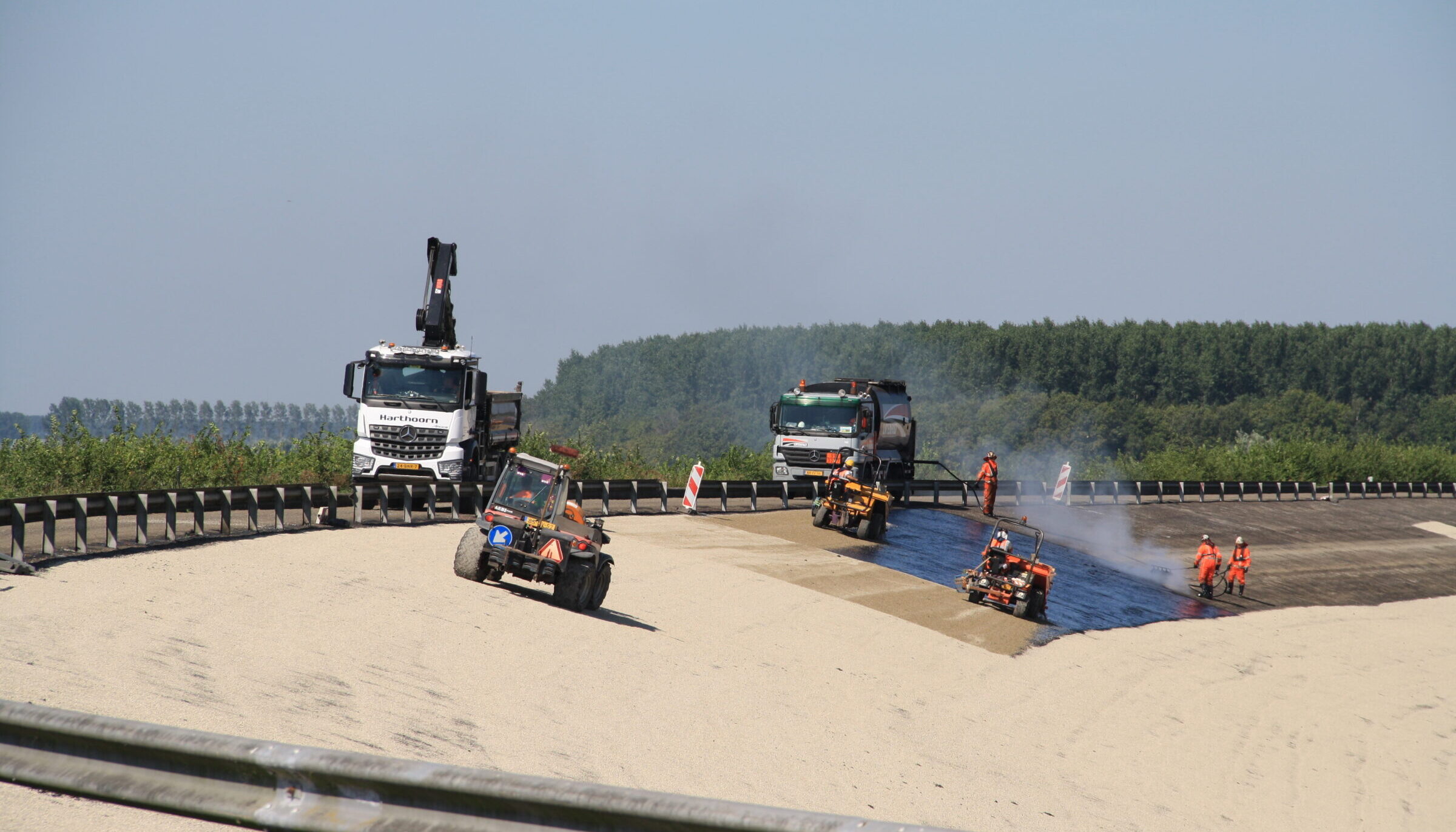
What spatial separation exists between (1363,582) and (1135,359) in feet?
449

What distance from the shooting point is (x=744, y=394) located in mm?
175750

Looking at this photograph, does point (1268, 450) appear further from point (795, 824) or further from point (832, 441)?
point (795, 824)

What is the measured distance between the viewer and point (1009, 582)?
25047mm

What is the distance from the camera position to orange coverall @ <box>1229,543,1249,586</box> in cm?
3303

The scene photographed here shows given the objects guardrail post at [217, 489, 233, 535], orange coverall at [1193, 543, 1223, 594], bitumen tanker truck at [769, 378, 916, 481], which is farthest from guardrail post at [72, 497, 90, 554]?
orange coverall at [1193, 543, 1223, 594]

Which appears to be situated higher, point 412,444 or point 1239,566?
point 412,444

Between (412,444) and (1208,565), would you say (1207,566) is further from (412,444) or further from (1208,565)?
(412,444)

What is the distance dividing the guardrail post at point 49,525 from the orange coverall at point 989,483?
30.1 m

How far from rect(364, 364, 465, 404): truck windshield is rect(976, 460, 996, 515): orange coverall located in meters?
20.1

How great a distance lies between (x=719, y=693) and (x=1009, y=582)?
12.1 m

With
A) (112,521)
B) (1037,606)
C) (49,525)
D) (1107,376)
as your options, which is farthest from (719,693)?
(1107,376)

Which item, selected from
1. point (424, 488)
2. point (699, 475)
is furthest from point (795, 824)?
point (699, 475)

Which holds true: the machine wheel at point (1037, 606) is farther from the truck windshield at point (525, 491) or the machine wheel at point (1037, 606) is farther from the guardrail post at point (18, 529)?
the guardrail post at point (18, 529)

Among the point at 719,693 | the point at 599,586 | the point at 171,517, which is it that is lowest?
the point at 719,693
